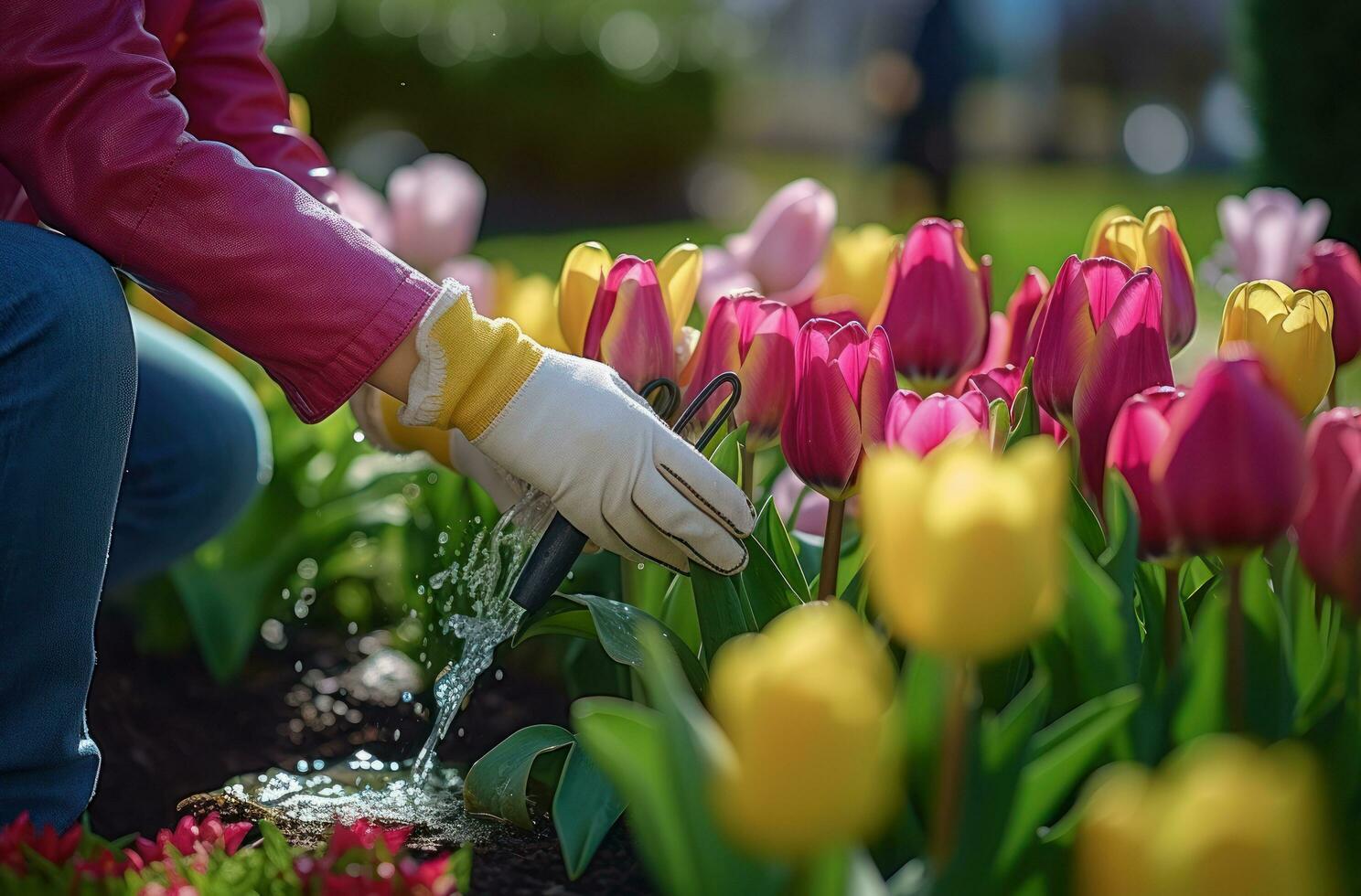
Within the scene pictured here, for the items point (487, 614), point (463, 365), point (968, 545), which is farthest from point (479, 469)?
point (968, 545)

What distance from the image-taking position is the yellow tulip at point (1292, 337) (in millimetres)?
1315

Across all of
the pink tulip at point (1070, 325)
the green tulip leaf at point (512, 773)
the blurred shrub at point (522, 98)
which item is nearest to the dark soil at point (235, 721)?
the green tulip leaf at point (512, 773)

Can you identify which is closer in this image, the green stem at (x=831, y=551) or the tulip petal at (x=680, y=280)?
the green stem at (x=831, y=551)

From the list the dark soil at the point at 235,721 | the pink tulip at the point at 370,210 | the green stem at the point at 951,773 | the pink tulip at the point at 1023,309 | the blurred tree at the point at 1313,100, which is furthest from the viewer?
the blurred tree at the point at 1313,100

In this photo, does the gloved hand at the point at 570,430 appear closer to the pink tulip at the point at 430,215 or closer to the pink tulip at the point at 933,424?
the pink tulip at the point at 933,424

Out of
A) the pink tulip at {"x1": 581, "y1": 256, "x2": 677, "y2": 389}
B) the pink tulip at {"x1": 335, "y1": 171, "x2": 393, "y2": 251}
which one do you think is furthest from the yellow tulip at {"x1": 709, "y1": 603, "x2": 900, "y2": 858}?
the pink tulip at {"x1": 335, "y1": 171, "x2": 393, "y2": 251}

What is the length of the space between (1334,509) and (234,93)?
4.49 ft

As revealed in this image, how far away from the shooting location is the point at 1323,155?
14.0ft

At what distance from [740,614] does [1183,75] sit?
20.3 m

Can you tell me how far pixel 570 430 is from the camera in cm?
129

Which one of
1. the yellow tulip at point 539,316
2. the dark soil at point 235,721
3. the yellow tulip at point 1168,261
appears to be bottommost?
the dark soil at point 235,721

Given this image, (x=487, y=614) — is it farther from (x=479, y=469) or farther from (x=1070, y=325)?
(x=1070, y=325)

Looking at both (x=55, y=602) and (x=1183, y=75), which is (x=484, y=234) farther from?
(x=1183, y=75)

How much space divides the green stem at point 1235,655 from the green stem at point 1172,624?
13 centimetres
